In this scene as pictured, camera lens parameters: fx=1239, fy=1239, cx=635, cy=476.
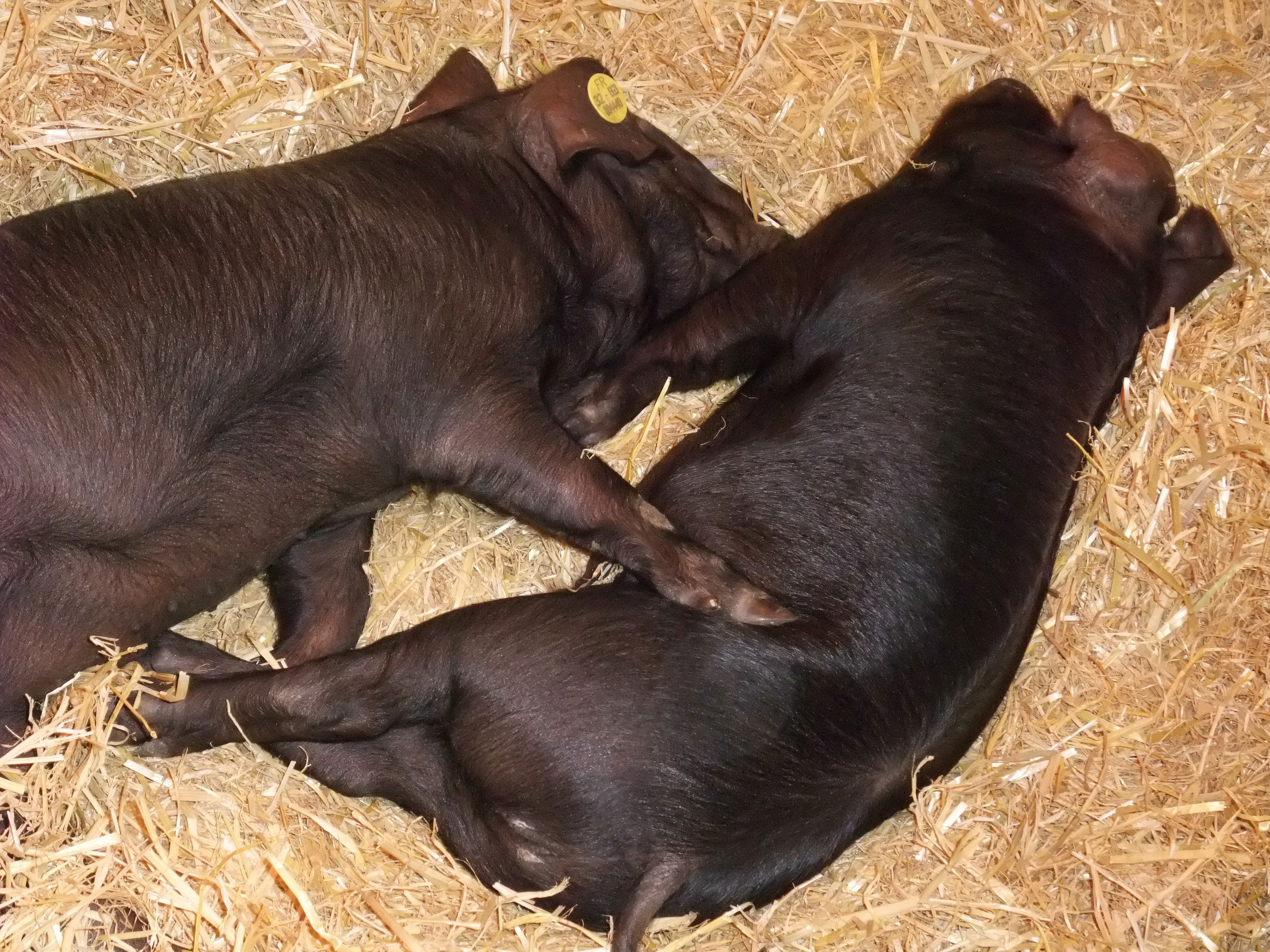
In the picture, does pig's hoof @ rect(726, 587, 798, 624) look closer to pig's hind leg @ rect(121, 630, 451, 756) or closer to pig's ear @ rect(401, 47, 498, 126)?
pig's hind leg @ rect(121, 630, 451, 756)

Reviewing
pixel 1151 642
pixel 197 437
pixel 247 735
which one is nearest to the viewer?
pixel 197 437

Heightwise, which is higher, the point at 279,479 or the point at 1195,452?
the point at 279,479

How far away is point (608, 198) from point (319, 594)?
3.98ft

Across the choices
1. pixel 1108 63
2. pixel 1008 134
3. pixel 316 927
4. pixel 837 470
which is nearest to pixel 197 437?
pixel 316 927

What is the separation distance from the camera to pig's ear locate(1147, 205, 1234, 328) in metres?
3.20

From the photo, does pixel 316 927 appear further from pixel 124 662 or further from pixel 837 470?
pixel 837 470

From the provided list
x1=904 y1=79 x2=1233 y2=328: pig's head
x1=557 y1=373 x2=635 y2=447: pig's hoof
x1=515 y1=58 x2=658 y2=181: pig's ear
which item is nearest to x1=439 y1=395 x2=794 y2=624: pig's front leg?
x1=557 y1=373 x2=635 y2=447: pig's hoof

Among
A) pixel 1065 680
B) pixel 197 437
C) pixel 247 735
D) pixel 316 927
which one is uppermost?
pixel 197 437

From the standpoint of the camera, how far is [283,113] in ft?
10.7

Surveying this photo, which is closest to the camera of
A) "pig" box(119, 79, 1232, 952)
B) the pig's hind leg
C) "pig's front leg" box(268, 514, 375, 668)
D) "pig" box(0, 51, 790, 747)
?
"pig" box(0, 51, 790, 747)

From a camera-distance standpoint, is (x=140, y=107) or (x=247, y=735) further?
(x=140, y=107)

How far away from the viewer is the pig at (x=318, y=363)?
7.73ft

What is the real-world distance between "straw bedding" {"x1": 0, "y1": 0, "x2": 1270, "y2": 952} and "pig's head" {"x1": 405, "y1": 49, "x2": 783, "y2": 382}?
0.30m

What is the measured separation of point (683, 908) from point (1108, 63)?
2.62 metres
